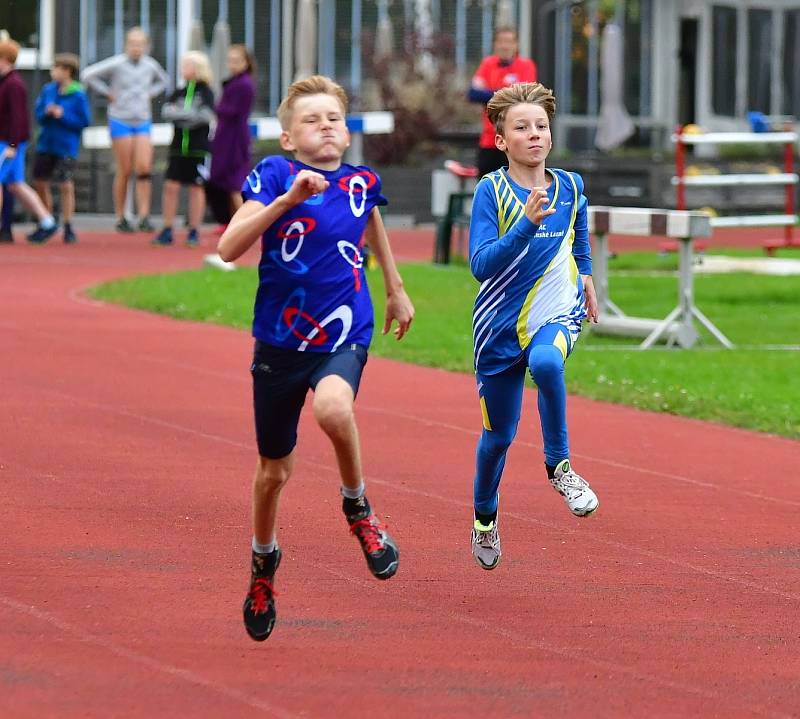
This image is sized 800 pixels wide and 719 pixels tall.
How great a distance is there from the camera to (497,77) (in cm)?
1828

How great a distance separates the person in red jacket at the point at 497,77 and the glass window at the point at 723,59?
50.3 feet

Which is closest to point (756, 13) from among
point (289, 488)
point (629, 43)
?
point (629, 43)

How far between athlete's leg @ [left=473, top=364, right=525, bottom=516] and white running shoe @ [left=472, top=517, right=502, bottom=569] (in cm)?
6

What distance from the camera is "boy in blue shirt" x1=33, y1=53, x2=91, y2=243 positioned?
20.8 m

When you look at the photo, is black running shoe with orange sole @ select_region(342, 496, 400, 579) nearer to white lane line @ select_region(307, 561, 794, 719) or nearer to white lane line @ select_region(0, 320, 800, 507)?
white lane line @ select_region(307, 561, 794, 719)

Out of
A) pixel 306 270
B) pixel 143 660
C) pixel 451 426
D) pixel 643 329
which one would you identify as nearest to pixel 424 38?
pixel 643 329

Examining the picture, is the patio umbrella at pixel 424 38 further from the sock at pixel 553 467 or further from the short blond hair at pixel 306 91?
the short blond hair at pixel 306 91

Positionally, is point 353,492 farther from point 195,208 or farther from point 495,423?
point 195,208

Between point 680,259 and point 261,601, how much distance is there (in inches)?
335

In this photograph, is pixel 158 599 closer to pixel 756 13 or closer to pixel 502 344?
pixel 502 344

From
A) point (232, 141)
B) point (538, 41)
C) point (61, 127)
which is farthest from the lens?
point (538, 41)

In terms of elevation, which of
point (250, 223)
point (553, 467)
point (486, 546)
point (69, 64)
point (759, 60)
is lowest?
point (486, 546)

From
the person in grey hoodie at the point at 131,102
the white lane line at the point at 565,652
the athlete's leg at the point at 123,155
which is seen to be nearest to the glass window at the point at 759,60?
the person in grey hoodie at the point at 131,102

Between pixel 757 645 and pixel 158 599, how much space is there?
1.90 m
